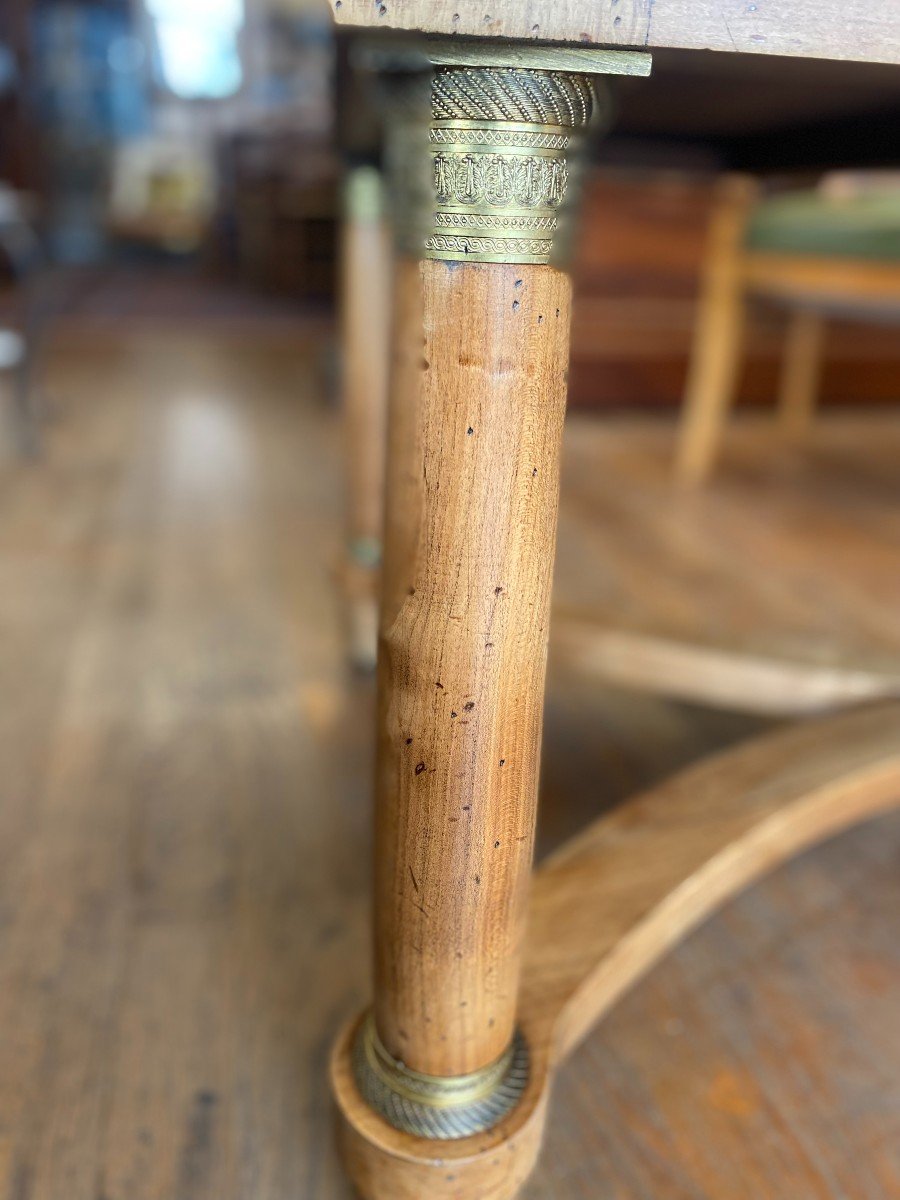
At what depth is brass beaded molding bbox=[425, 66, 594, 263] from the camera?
1.22ft

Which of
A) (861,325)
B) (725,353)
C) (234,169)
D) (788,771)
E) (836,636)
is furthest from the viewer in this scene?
(234,169)

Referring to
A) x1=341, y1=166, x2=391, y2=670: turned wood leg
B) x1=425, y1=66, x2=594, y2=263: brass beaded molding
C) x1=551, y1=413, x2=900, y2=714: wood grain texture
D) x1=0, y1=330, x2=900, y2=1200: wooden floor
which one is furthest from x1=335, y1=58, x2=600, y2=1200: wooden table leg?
x1=341, y1=166, x2=391, y2=670: turned wood leg

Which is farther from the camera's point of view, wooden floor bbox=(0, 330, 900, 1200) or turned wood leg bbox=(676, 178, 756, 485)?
turned wood leg bbox=(676, 178, 756, 485)

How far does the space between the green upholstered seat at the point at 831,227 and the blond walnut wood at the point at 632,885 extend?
3.48 ft

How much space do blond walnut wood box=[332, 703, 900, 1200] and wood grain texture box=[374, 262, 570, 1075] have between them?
4cm

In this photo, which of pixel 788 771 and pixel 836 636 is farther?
pixel 836 636

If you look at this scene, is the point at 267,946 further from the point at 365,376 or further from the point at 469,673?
the point at 365,376

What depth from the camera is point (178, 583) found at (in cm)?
147

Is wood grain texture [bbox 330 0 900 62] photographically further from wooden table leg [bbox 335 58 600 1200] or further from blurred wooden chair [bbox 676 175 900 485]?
blurred wooden chair [bbox 676 175 900 485]

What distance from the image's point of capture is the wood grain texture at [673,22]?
0.35m

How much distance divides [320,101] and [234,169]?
1.08m

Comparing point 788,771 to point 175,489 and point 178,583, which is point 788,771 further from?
point 175,489

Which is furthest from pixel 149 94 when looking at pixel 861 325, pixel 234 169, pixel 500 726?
pixel 500 726

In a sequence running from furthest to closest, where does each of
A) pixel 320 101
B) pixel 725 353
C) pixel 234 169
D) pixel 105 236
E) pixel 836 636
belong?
pixel 105 236, pixel 320 101, pixel 234 169, pixel 725 353, pixel 836 636
